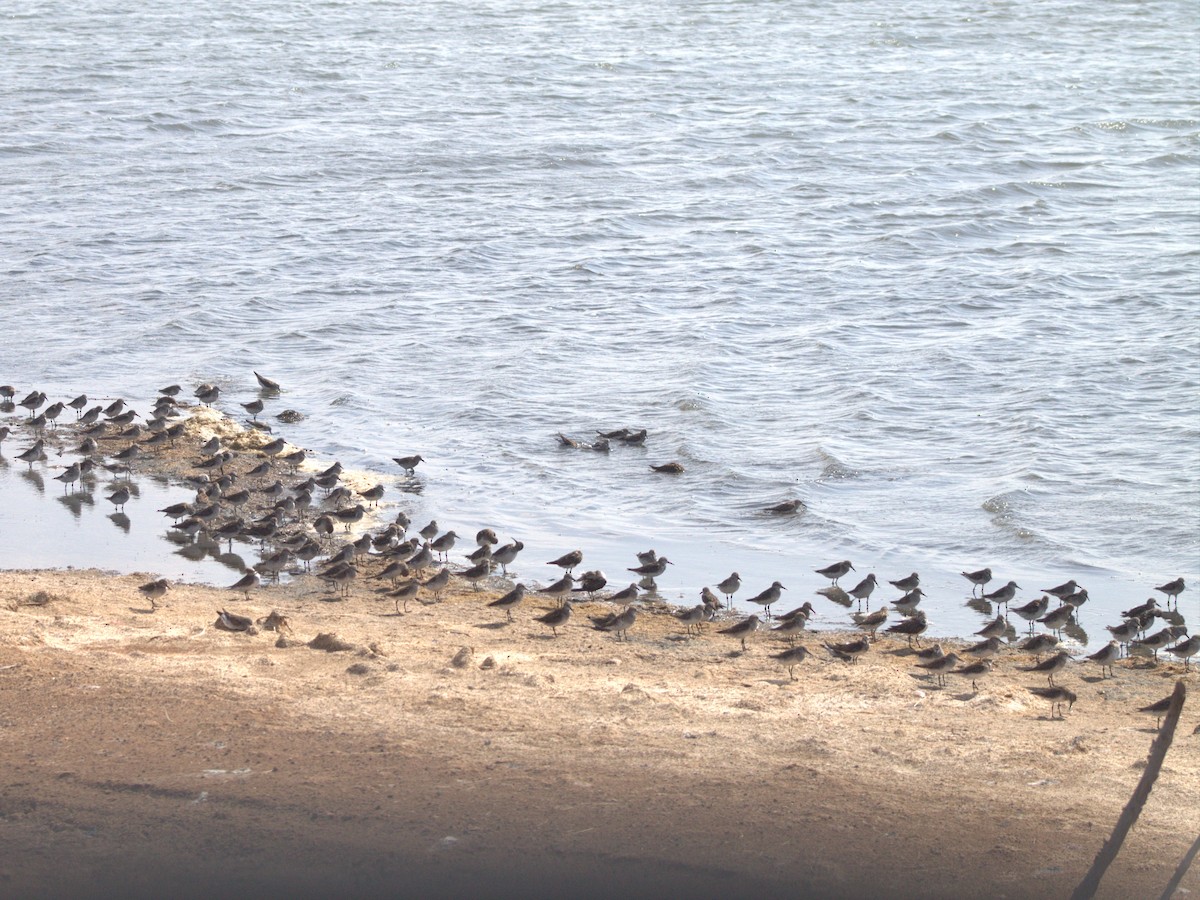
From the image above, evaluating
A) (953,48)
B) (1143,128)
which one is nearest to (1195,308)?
(1143,128)

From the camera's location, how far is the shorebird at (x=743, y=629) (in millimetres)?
11859

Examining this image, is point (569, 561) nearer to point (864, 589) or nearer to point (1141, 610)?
point (864, 589)

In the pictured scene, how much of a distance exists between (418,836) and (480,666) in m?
2.51

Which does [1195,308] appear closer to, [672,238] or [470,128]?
[672,238]

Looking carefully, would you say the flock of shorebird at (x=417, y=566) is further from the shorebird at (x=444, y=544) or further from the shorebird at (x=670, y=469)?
the shorebird at (x=670, y=469)

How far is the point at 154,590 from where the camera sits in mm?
11750

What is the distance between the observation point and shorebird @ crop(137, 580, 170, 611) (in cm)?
1173

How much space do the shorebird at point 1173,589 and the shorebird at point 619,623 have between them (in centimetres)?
498

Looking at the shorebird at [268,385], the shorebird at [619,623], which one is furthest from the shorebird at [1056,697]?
the shorebird at [268,385]

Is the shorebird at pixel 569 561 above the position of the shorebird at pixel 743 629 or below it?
below

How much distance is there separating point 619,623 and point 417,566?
2170mm

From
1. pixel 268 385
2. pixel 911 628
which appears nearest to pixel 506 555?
pixel 911 628

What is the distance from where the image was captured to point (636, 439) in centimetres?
1800

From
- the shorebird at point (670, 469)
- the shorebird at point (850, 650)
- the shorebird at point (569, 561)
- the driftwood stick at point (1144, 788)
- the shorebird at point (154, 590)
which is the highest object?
the driftwood stick at point (1144, 788)
